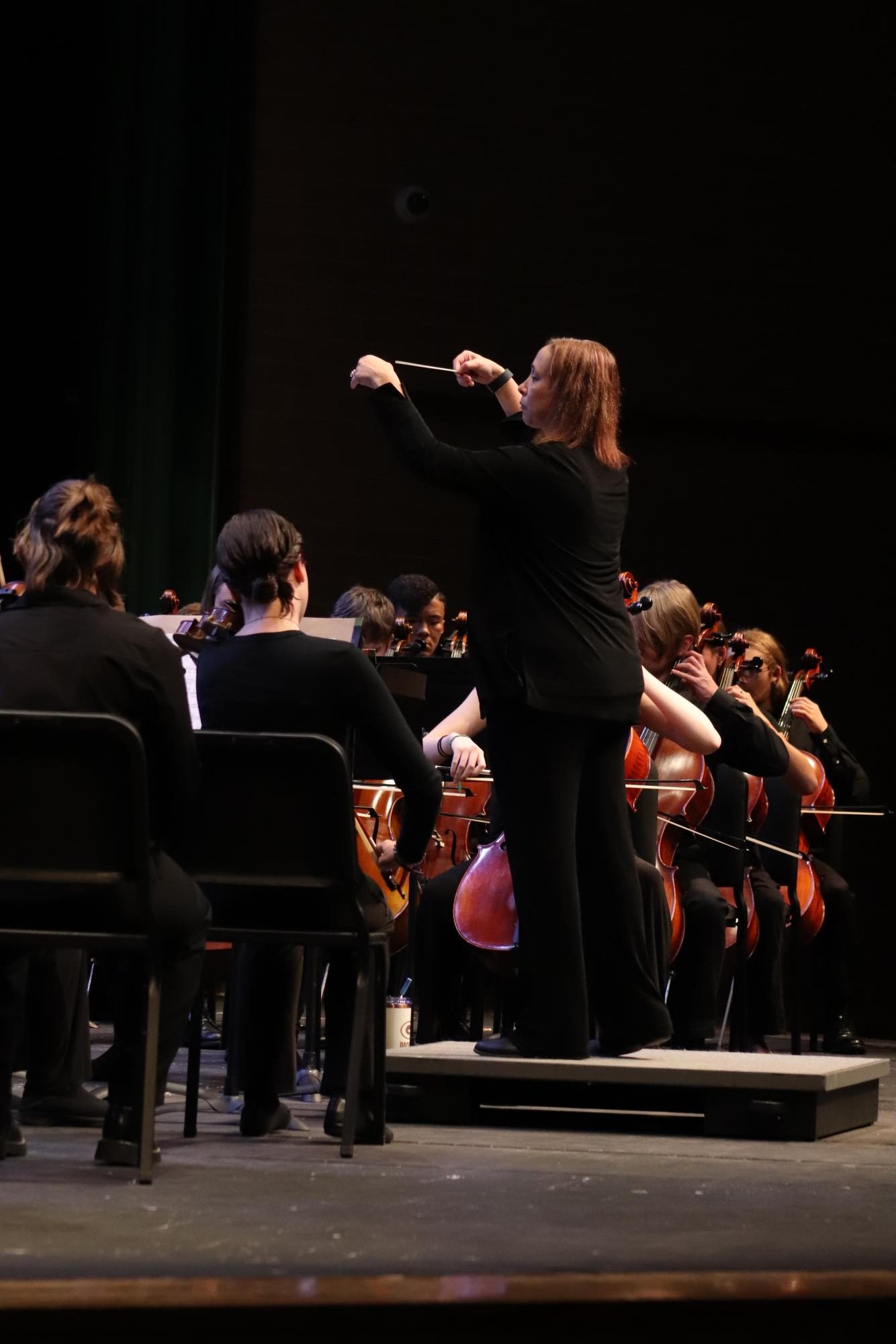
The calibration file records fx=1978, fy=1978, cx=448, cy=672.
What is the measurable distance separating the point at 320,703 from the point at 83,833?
0.67 metres

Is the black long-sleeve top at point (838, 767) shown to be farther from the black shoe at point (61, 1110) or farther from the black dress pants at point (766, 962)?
the black shoe at point (61, 1110)

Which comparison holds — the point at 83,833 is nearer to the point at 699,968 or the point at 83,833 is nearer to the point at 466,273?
the point at 699,968

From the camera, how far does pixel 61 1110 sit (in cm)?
359

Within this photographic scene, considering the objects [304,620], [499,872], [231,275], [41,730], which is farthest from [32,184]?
[41,730]

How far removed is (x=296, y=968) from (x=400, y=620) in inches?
95.6

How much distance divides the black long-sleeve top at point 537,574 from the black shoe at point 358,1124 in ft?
2.39

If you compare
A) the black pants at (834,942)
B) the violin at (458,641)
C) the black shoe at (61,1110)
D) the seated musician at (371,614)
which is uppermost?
the seated musician at (371,614)

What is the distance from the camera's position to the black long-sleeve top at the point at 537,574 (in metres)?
3.39

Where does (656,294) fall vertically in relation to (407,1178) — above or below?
above

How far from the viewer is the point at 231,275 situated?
7289 millimetres

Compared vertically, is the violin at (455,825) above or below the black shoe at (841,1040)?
above

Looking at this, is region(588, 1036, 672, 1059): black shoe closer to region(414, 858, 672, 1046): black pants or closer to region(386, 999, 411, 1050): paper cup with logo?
region(414, 858, 672, 1046): black pants

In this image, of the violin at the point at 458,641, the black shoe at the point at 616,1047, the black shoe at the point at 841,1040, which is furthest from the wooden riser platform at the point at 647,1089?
the violin at the point at 458,641

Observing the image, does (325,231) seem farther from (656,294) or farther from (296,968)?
(296,968)
